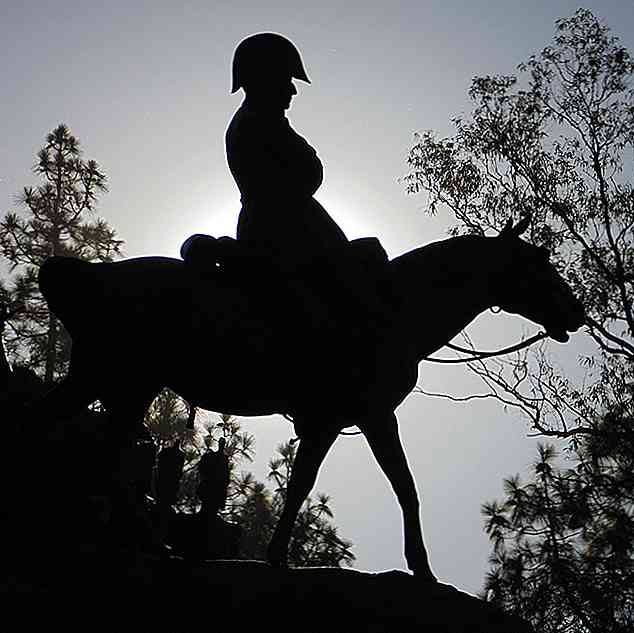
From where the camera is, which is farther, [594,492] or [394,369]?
[594,492]

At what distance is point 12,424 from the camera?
204 inches

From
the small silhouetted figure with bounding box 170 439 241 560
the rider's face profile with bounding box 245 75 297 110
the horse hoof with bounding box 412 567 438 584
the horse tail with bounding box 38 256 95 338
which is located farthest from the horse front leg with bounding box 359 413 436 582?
the rider's face profile with bounding box 245 75 297 110

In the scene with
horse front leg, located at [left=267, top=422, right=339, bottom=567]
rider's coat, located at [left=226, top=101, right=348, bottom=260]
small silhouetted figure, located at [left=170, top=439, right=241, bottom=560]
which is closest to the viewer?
small silhouetted figure, located at [left=170, top=439, right=241, bottom=560]

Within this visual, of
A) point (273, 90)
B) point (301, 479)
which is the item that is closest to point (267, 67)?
point (273, 90)

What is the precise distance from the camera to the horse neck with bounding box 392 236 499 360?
5.56 metres

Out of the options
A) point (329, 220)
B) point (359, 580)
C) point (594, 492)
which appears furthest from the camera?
point (594, 492)

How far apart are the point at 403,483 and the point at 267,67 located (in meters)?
2.72

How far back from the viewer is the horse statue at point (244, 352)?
507 centimetres

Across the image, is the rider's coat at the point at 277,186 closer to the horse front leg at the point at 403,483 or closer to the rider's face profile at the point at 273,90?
the rider's face profile at the point at 273,90

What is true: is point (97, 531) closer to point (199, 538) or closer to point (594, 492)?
point (199, 538)

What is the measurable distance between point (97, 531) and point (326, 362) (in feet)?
5.27

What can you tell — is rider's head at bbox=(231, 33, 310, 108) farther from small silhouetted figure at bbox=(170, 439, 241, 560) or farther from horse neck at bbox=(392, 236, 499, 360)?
small silhouetted figure at bbox=(170, 439, 241, 560)

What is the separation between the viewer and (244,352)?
17.0 ft

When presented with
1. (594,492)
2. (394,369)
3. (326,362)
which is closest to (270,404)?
(326,362)
